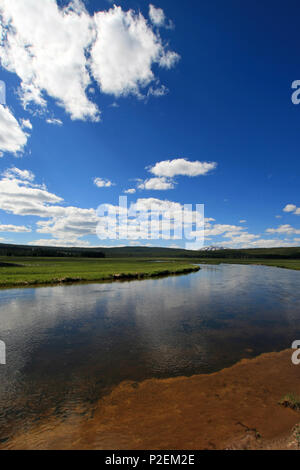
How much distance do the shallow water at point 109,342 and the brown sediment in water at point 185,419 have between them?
0.69m

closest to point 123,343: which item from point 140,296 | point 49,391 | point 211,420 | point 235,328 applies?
point 49,391

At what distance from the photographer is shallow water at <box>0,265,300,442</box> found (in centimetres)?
845

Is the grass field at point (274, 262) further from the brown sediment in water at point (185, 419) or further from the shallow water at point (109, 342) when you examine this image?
the brown sediment in water at point (185, 419)

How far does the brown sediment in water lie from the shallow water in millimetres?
690

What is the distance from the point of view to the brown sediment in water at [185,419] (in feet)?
19.5

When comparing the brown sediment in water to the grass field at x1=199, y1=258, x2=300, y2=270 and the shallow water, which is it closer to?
the shallow water

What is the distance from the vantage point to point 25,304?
72.8 feet

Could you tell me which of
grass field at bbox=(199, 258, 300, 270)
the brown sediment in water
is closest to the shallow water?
the brown sediment in water

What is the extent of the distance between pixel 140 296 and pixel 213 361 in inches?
659

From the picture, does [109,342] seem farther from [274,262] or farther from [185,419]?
[274,262]

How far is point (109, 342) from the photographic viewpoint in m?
13.5

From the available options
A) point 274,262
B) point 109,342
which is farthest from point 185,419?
point 274,262

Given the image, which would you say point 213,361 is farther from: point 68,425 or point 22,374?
point 22,374

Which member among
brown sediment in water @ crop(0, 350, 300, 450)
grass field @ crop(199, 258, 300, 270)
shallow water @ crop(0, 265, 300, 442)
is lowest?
grass field @ crop(199, 258, 300, 270)
